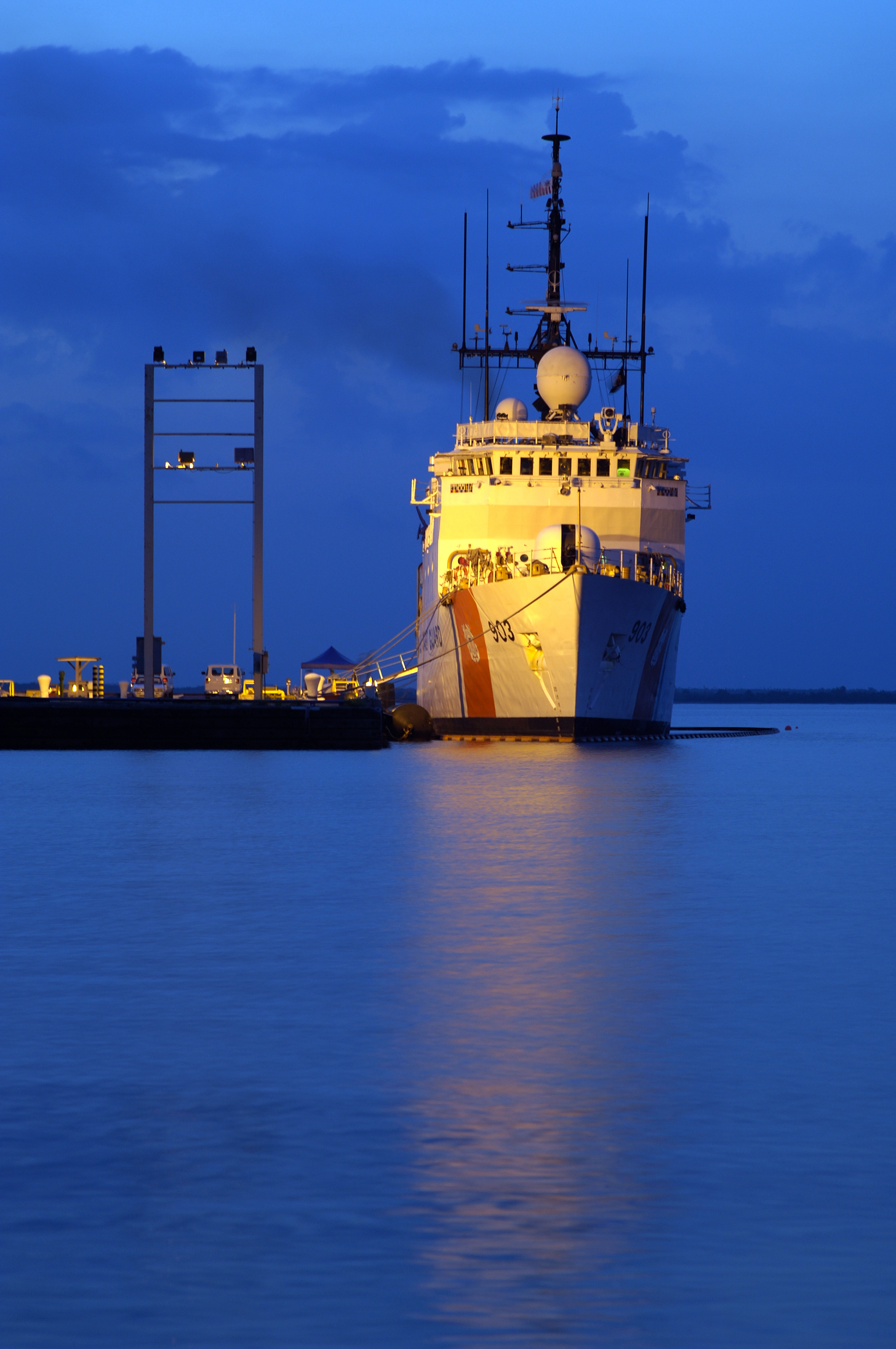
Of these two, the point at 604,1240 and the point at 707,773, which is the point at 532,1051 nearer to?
the point at 604,1240

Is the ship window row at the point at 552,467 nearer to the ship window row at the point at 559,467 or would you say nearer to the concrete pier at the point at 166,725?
the ship window row at the point at 559,467

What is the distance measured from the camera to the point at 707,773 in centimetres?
4919

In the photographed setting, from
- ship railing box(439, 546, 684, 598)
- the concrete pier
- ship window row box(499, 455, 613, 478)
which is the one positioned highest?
ship window row box(499, 455, 613, 478)

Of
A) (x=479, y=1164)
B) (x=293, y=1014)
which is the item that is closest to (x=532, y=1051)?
(x=293, y=1014)

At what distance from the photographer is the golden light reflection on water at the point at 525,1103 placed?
674cm

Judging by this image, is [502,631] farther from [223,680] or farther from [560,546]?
[223,680]

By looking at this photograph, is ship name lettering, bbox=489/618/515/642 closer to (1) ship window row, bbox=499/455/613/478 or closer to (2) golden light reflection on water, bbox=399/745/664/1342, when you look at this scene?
(1) ship window row, bbox=499/455/613/478

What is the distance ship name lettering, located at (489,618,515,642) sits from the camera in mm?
49594

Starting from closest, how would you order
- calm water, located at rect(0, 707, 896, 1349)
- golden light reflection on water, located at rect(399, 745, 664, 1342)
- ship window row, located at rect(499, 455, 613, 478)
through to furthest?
calm water, located at rect(0, 707, 896, 1349) → golden light reflection on water, located at rect(399, 745, 664, 1342) → ship window row, located at rect(499, 455, 613, 478)

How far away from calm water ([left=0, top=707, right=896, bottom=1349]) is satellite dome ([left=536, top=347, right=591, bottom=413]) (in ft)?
124

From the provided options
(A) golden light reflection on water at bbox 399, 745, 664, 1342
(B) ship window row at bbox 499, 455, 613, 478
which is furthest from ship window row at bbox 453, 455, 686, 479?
(A) golden light reflection on water at bbox 399, 745, 664, 1342

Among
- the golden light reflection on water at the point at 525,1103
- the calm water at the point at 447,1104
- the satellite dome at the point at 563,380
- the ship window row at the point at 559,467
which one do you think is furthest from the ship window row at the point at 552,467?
the golden light reflection on water at the point at 525,1103

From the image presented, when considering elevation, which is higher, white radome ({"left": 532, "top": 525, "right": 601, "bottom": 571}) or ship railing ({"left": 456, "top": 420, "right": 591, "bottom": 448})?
ship railing ({"left": 456, "top": 420, "right": 591, "bottom": 448})

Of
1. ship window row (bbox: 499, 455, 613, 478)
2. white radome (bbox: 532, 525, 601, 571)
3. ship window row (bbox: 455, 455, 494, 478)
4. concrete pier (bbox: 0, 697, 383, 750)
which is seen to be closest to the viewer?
white radome (bbox: 532, 525, 601, 571)
